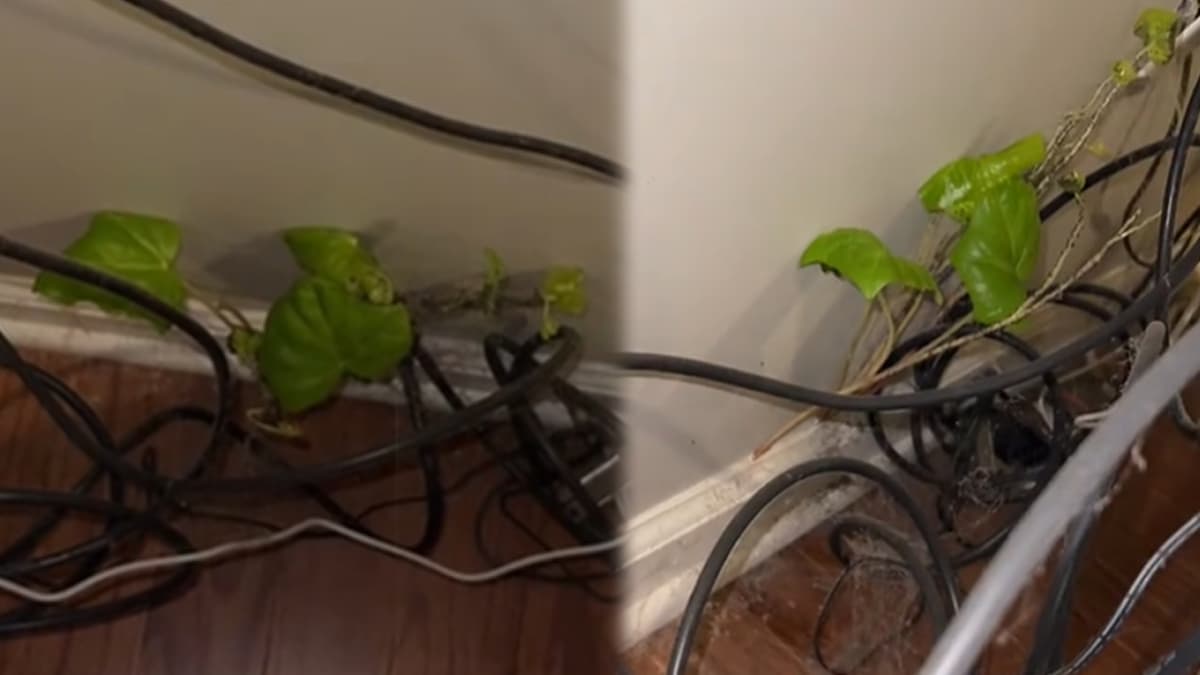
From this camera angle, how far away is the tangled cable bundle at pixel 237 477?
81 cm

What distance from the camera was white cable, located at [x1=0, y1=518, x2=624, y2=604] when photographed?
2.76 feet

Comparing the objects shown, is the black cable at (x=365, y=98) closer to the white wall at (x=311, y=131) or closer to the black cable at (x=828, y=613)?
the white wall at (x=311, y=131)

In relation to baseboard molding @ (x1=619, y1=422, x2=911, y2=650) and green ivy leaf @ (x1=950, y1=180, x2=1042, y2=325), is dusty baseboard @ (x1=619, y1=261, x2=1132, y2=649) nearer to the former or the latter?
baseboard molding @ (x1=619, y1=422, x2=911, y2=650)

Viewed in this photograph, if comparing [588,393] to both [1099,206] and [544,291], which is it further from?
[1099,206]

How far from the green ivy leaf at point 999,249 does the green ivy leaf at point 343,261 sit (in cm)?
31

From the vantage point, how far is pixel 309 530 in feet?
2.90

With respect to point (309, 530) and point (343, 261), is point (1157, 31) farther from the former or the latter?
point (309, 530)

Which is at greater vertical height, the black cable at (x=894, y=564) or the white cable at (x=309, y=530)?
the black cable at (x=894, y=564)

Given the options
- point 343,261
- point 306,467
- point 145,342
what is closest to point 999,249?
point 343,261

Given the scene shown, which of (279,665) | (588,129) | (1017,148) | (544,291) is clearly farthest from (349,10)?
(279,665)

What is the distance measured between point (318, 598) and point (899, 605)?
1.24 feet

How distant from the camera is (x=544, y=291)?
0.76m

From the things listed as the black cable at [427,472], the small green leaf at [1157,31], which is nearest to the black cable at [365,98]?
the black cable at [427,472]

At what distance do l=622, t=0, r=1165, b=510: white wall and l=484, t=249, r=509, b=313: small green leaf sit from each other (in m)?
0.13
